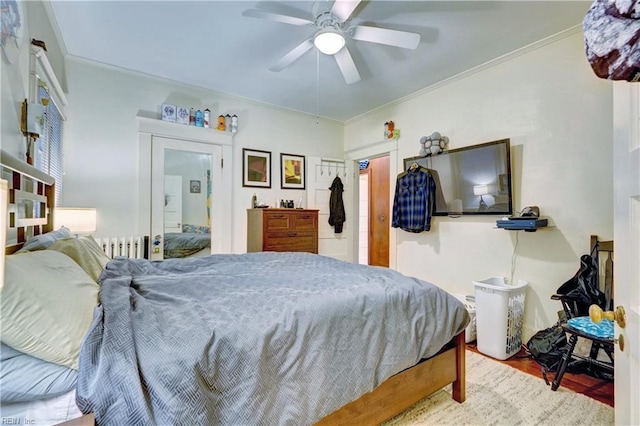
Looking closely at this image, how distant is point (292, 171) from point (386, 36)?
2.49 metres

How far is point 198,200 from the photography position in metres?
3.53

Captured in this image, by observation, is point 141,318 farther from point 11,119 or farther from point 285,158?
point 285,158

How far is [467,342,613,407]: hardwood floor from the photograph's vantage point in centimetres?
182

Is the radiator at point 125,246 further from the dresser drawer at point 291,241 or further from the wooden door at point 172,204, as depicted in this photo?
the dresser drawer at point 291,241

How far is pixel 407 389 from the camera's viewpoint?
1.50 m

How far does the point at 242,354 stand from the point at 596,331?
82.4 inches

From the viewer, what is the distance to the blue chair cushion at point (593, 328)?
5.53 feet

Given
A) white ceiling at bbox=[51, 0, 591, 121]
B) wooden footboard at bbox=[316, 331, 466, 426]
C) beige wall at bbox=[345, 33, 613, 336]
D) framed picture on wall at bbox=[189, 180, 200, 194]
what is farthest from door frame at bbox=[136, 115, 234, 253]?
wooden footboard at bbox=[316, 331, 466, 426]

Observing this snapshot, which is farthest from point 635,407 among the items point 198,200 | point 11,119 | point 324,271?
point 198,200

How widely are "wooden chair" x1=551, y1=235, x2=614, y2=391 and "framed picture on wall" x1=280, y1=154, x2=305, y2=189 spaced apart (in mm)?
3236

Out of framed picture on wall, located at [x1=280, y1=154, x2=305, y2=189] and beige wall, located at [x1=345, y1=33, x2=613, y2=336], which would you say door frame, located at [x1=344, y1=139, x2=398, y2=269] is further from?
framed picture on wall, located at [x1=280, y1=154, x2=305, y2=189]

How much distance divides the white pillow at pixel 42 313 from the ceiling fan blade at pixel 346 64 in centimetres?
228

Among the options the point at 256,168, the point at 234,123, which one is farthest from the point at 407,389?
the point at 234,123

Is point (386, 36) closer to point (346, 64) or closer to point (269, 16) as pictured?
point (346, 64)
